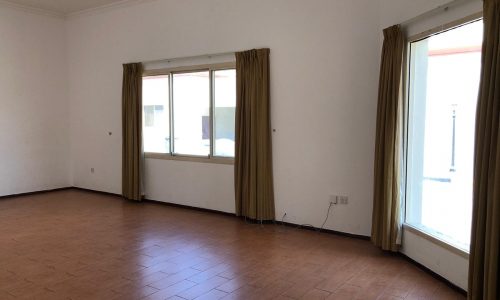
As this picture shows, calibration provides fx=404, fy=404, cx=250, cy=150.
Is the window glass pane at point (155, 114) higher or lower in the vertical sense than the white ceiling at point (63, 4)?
lower

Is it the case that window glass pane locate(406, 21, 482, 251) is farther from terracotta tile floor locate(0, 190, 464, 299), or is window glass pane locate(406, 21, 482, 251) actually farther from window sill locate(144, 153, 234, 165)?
window sill locate(144, 153, 234, 165)

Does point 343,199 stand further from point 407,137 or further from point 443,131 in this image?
point 443,131

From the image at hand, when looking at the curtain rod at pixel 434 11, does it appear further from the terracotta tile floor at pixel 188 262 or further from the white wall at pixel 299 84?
the terracotta tile floor at pixel 188 262

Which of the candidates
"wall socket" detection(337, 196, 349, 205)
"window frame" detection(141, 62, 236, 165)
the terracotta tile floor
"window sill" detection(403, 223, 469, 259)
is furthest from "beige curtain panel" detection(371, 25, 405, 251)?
"window frame" detection(141, 62, 236, 165)

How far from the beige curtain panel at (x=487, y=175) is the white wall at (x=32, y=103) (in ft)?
23.8

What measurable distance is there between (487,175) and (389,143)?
1428 mm

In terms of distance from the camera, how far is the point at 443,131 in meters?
3.79

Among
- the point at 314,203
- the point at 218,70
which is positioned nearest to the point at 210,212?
the point at 314,203

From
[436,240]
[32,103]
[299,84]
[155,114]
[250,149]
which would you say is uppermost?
[299,84]

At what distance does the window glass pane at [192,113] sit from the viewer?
6141 mm

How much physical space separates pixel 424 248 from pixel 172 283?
2326 millimetres

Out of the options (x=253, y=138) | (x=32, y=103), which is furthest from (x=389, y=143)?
(x=32, y=103)

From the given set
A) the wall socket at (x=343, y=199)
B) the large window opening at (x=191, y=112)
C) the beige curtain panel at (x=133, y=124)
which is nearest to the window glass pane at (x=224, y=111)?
the large window opening at (x=191, y=112)

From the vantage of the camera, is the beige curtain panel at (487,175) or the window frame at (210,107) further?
the window frame at (210,107)
